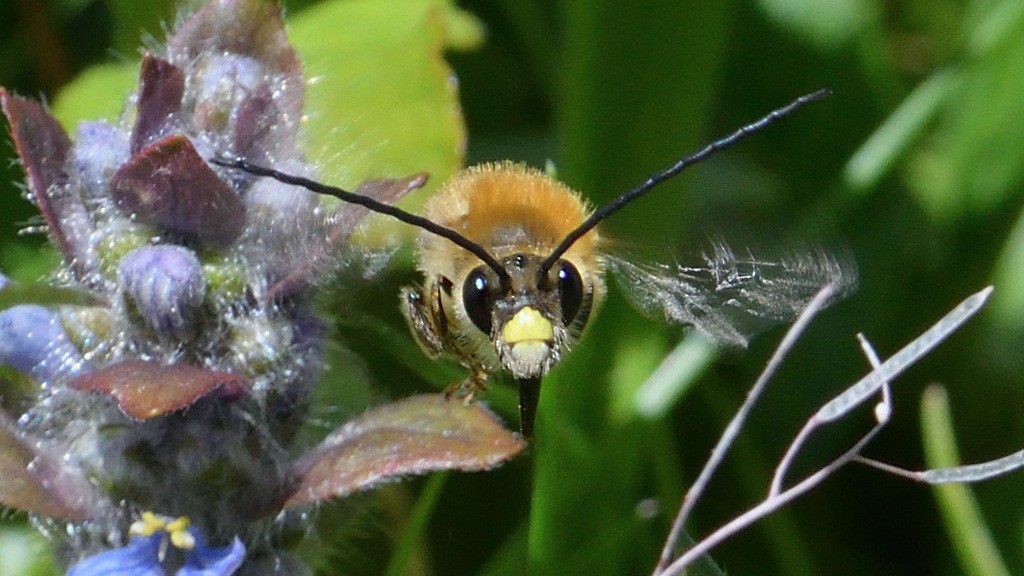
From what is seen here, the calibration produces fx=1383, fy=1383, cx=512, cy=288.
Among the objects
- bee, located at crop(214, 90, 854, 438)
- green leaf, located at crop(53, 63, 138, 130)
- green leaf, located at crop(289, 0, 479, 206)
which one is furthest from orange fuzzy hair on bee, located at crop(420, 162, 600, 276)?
green leaf, located at crop(53, 63, 138, 130)

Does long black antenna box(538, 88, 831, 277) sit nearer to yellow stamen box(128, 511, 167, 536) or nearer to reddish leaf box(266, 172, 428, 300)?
reddish leaf box(266, 172, 428, 300)

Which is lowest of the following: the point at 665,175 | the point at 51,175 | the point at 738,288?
the point at 738,288

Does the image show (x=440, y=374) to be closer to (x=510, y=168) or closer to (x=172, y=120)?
(x=510, y=168)

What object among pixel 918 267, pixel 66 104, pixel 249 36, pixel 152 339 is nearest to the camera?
pixel 152 339

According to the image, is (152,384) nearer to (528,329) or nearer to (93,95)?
(528,329)

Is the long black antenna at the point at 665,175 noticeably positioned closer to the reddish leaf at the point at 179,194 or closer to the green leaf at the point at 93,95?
the reddish leaf at the point at 179,194

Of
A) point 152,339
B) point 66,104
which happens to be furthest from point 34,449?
point 66,104

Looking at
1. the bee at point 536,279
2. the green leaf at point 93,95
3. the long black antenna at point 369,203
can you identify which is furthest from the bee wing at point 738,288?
the green leaf at point 93,95

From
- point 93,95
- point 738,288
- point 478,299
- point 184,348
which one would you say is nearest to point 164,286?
point 184,348
